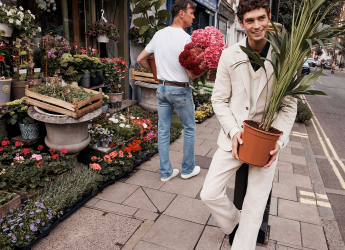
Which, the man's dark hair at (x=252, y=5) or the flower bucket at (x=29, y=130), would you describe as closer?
the man's dark hair at (x=252, y=5)

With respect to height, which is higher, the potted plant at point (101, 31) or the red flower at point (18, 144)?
the potted plant at point (101, 31)

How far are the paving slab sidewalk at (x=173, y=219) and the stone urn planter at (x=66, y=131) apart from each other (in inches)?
29.5

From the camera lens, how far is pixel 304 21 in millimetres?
1846

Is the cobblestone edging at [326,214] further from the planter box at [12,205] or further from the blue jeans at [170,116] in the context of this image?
the planter box at [12,205]

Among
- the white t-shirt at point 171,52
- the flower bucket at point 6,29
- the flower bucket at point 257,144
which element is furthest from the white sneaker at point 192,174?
the flower bucket at point 6,29

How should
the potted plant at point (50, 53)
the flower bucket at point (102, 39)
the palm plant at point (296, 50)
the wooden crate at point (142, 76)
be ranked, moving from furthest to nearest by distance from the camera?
the wooden crate at point (142, 76), the flower bucket at point (102, 39), the potted plant at point (50, 53), the palm plant at point (296, 50)

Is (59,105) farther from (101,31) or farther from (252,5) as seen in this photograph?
(101,31)

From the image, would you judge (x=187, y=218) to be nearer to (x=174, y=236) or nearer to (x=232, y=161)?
(x=174, y=236)

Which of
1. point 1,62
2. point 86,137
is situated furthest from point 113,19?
point 86,137

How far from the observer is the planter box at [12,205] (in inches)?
109

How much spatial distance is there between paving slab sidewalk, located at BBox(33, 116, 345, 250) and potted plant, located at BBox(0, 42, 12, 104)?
188cm

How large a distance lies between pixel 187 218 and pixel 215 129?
3.99 m

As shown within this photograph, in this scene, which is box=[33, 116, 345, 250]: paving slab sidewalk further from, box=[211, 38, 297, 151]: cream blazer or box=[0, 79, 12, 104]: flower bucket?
box=[0, 79, 12, 104]: flower bucket

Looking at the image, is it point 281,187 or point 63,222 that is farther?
point 281,187
